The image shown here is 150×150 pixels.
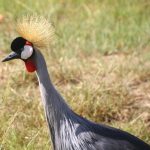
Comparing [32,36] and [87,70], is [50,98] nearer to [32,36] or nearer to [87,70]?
[32,36]

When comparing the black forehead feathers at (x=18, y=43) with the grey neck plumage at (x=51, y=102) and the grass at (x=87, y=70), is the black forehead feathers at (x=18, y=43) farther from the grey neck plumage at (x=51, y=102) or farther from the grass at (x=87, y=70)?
the grass at (x=87, y=70)

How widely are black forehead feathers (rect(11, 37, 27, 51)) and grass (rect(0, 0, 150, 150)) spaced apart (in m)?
0.56

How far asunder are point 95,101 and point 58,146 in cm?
89

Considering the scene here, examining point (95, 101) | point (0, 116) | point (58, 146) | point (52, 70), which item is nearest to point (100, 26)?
point (52, 70)

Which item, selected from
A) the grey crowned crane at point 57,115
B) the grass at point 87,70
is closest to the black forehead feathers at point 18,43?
the grey crowned crane at point 57,115

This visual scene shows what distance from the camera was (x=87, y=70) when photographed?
14.7 ft

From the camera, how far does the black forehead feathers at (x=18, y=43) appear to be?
312 cm

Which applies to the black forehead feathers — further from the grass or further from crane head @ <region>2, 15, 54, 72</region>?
the grass

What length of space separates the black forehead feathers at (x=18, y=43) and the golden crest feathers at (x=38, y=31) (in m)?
0.02

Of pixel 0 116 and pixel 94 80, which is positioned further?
pixel 94 80

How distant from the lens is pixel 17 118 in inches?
153

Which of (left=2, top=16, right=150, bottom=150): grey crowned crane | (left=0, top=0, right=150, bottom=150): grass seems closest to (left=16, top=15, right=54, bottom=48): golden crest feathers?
(left=2, top=16, right=150, bottom=150): grey crowned crane

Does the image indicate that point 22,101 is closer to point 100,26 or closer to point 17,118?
point 17,118

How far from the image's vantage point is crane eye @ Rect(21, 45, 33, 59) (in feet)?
10.2
